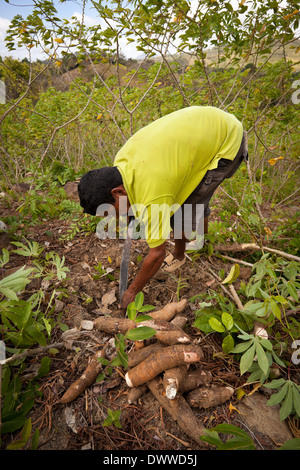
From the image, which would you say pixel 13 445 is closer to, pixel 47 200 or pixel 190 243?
pixel 190 243

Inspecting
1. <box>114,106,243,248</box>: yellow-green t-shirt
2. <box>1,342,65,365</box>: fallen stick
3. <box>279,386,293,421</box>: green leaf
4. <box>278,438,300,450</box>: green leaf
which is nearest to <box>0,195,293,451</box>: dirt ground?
<box>1,342,65,365</box>: fallen stick

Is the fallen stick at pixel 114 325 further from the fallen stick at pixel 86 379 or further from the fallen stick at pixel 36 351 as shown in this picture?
the fallen stick at pixel 36 351

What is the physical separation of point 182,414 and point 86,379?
0.55 m

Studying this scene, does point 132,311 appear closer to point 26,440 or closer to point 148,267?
point 148,267

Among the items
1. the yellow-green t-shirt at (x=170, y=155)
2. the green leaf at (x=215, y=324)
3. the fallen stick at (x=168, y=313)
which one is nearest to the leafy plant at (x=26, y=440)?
the fallen stick at (x=168, y=313)

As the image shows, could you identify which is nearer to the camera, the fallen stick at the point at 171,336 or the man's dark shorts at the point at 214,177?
the fallen stick at the point at 171,336

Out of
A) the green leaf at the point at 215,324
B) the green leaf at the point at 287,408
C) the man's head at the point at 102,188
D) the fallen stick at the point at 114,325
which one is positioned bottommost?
the green leaf at the point at 287,408

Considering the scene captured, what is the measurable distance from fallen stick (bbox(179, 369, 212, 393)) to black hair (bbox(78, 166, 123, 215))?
1155 millimetres

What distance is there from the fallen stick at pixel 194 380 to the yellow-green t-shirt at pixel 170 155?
0.76 m

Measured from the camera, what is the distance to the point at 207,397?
3.90 ft

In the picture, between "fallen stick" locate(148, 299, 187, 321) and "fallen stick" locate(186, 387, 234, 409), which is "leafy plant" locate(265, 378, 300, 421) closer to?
"fallen stick" locate(186, 387, 234, 409)

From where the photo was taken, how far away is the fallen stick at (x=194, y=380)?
3.93 ft

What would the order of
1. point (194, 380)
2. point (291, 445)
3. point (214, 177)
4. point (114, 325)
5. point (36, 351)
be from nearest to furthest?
point (291, 445)
point (194, 380)
point (36, 351)
point (114, 325)
point (214, 177)

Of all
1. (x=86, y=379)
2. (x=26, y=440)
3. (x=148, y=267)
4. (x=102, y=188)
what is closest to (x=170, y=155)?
(x=102, y=188)
